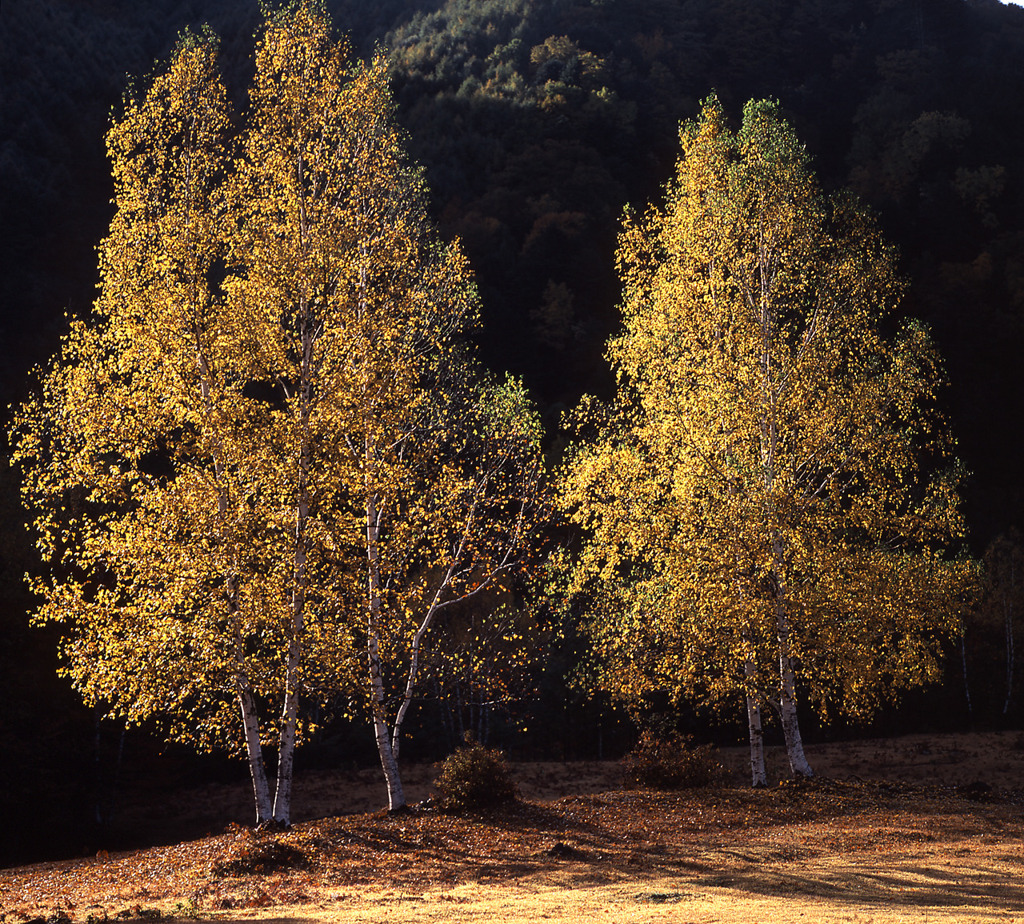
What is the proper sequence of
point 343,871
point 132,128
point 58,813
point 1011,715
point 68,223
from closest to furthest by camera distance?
point 343,871, point 132,128, point 58,813, point 1011,715, point 68,223

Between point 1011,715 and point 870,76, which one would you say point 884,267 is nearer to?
point 1011,715

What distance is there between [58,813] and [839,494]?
1808 cm

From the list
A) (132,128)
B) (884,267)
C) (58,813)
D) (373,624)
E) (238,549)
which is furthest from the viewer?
(58,813)

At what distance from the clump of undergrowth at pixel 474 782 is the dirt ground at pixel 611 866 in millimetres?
336

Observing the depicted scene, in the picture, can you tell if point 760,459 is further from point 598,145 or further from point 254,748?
point 598,145

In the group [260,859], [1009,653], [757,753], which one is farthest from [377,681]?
[1009,653]

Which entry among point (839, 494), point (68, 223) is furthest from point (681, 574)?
point (68, 223)

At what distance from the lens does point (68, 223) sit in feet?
163

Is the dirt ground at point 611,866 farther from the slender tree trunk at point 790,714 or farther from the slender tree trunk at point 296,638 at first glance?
the slender tree trunk at point 296,638

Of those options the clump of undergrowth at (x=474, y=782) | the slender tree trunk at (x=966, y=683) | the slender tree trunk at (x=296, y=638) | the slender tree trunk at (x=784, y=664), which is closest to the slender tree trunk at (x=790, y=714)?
the slender tree trunk at (x=784, y=664)

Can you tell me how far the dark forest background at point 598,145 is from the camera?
47.4 meters

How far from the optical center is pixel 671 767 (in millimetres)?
15859

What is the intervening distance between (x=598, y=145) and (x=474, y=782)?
49.9 meters

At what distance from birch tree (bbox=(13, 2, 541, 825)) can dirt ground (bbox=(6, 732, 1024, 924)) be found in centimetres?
160
